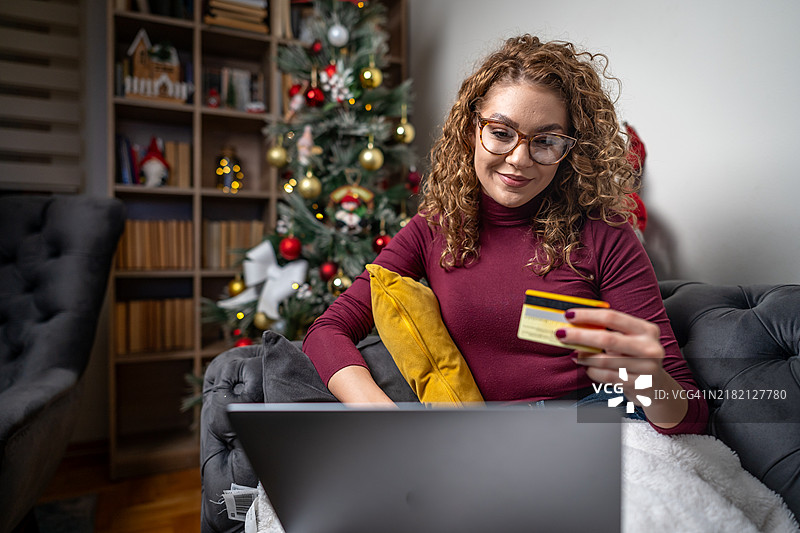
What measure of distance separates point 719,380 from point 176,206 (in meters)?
2.40

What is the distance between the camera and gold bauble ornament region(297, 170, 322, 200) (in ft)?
6.03

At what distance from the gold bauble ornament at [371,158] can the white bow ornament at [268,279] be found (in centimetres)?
45

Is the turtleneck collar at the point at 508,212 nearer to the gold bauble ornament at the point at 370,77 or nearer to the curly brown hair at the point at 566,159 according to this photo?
the curly brown hair at the point at 566,159

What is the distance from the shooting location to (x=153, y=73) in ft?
7.24

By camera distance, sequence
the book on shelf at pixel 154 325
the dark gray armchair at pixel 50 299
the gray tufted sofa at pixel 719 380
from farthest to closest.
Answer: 1. the book on shelf at pixel 154 325
2. the dark gray armchair at pixel 50 299
3. the gray tufted sofa at pixel 719 380

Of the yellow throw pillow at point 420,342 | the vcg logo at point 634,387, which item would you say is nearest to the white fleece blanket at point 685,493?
the vcg logo at point 634,387

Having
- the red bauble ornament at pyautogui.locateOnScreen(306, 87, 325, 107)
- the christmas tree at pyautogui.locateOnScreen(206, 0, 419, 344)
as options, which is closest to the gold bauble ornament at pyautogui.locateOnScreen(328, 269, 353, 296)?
the christmas tree at pyautogui.locateOnScreen(206, 0, 419, 344)

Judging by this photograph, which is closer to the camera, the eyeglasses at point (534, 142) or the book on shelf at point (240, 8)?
the eyeglasses at point (534, 142)

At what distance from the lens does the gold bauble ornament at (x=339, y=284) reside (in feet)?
5.87

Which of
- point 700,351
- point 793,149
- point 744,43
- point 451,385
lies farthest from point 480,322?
point 744,43

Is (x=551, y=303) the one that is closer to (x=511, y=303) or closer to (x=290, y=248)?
(x=511, y=303)

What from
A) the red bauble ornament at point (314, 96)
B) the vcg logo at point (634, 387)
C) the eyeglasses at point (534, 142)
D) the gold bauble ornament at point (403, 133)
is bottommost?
the vcg logo at point (634, 387)

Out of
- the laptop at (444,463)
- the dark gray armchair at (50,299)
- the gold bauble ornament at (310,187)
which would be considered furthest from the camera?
the gold bauble ornament at (310,187)

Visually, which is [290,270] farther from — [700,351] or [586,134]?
[700,351]
